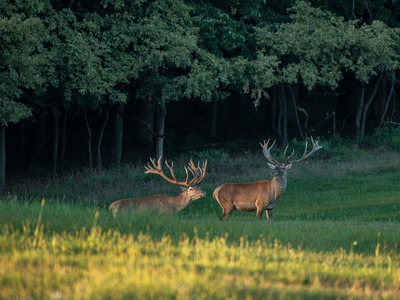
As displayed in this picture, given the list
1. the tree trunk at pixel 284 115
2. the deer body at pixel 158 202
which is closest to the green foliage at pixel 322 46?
the tree trunk at pixel 284 115

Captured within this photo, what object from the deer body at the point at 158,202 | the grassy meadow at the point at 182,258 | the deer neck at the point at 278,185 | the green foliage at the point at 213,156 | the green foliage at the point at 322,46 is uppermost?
the green foliage at the point at 322,46

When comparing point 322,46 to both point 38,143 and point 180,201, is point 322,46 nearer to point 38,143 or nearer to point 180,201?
point 180,201

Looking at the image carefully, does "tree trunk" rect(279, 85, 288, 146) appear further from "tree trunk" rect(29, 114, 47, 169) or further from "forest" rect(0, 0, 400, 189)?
"tree trunk" rect(29, 114, 47, 169)

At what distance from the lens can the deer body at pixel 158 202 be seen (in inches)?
530

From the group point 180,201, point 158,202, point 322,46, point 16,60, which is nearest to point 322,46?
point 322,46

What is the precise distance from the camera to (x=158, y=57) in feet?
69.1

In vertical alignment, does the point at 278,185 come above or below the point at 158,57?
below

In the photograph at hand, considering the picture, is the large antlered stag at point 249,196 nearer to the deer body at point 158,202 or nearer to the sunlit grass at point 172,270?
the deer body at point 158,202

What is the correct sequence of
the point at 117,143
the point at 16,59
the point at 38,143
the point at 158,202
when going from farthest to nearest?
the point at 38,143 < the point at 117,143 < the point at 16,59 < the point at 158,202

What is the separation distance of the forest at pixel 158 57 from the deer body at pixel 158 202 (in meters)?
5.75

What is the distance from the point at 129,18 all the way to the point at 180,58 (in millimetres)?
2322

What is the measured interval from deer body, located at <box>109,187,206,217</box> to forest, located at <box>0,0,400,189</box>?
575 centimetres

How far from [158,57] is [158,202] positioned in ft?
27.4

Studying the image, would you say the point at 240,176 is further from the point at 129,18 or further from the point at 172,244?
the point at 172,244
